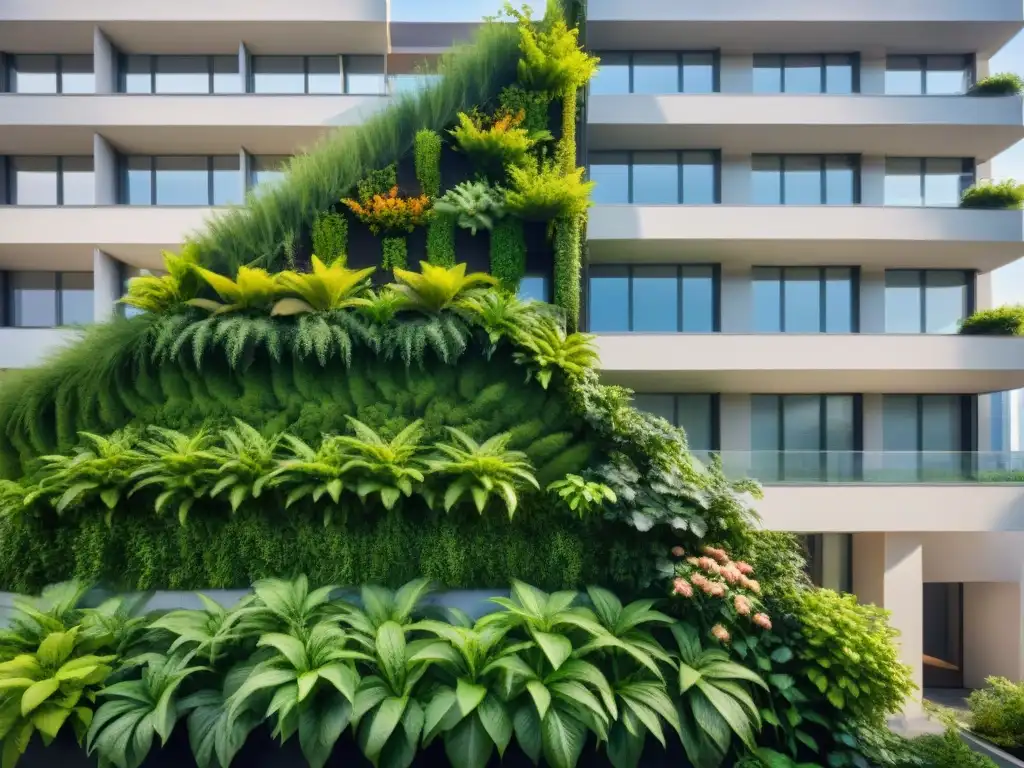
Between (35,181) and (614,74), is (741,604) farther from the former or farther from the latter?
(35,181)

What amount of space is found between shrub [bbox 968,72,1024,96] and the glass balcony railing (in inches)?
413

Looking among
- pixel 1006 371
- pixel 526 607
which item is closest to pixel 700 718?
pixel 526 607

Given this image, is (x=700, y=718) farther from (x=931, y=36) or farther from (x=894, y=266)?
(x=931, y=36)

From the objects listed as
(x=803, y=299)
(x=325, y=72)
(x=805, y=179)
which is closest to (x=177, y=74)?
(x=325, y=72)

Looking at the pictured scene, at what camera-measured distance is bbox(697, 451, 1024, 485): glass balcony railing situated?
11789 mm

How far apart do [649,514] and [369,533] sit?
317 centimetres

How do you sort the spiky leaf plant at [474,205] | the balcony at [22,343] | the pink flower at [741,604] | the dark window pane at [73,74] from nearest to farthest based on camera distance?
the pink flower at [741,604], the spiky leaf plant at [474,205], the balcony at [22,343], the dark window pane at [73,74]

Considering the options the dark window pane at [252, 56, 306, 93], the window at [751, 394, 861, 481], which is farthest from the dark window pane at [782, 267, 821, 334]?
the dark window pane at [252, 56, 306, 93]

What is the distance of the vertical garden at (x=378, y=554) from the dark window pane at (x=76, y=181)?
13.2 metres

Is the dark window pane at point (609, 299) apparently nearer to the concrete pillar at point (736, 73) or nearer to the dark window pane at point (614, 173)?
the dark window pane at point (614, 173)

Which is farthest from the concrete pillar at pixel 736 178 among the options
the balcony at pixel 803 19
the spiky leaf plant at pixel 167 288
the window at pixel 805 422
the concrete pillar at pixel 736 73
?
the spiky leaf plant at pixel 167 288

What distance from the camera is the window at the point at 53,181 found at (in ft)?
52.7

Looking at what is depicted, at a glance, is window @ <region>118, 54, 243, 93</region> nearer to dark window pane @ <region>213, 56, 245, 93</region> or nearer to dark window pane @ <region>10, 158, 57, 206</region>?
dark window pane @ <region>213, 56, 245, 93</region>

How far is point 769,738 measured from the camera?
5156 mm
